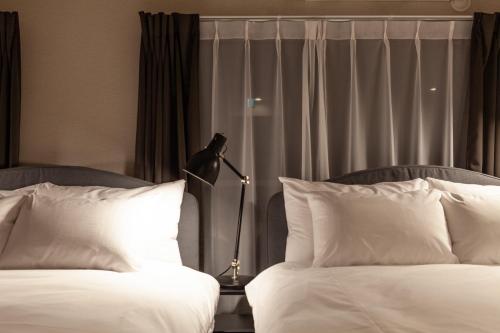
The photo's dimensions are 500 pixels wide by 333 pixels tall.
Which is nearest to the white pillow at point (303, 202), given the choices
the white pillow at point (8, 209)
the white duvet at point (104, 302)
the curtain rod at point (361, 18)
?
the white duvet at point (104, 302)

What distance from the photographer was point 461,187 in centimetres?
285

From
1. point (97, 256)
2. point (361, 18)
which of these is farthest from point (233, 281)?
point (361, 18)

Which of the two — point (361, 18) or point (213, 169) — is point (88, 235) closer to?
point (213, 169)

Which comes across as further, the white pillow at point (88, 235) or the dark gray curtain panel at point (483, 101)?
the dark gray curtain panel at point (483, 101)

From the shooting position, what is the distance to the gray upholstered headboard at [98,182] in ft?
9.57

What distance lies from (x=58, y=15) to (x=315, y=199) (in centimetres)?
181

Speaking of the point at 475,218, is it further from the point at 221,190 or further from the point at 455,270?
the point at 221,190

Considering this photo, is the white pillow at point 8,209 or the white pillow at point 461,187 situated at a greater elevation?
the white pillow at point 461,187

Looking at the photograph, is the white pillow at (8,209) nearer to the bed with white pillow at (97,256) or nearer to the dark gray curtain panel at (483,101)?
the bed with white pillow at (97,256)

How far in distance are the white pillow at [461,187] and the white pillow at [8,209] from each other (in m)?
2.09

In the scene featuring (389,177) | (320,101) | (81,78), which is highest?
(81,78)

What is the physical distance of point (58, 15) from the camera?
3.13m

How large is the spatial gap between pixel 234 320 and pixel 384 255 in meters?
0.86

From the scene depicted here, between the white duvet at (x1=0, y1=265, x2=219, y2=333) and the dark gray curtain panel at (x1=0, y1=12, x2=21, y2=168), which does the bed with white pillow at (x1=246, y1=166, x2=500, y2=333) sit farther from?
the dark gray curtain panel at (x1=0, y1=12, x2=21, y2=168)
